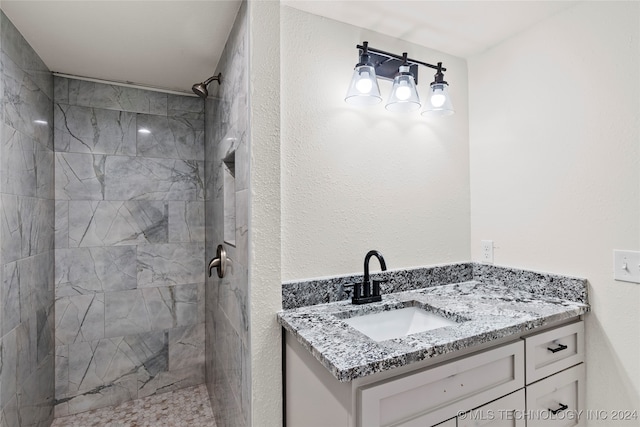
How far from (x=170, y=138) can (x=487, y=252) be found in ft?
7.43

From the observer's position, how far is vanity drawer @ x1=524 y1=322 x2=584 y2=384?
1.24 metres

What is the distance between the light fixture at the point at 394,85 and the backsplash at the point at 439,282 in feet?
2.73

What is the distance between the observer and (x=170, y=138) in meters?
2.34

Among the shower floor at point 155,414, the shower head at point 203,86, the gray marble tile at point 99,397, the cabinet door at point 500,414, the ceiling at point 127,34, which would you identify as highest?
the ceiling at point 127,34

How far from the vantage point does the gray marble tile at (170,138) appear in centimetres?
227

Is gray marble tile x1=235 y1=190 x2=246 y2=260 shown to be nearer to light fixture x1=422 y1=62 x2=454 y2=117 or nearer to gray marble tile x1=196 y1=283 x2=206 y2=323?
light fixture x1=422 y1=62 x2=454 y2=117

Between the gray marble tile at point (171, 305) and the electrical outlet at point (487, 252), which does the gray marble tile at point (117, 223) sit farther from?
the electrical outlet at point (487, 252)

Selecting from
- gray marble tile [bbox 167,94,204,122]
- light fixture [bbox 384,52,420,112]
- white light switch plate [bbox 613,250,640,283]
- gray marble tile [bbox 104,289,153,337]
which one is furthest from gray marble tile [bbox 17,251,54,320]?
white light switch plate [bbox 613,250,640,283]

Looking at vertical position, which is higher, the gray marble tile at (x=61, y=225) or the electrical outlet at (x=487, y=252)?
the gray marble tile at (x=61, y=225)

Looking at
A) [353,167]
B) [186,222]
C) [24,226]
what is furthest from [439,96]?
[24,226]

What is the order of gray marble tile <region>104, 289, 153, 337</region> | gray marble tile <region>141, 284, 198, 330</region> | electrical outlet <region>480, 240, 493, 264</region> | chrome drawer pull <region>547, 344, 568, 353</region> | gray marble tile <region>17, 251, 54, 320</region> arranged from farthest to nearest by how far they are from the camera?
gray marble tile <region>141, 284, 198, 330</region> → gray marble tile <region>104, 289, 153, 337</region> → electrical outlet <region>480, 240, 493, 264</region> → gray marble tile <region>17, 251, 54, 320</region> → chrome drawer pull <region>547, 344, 568, 353</region>

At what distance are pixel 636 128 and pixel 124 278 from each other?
290 cm

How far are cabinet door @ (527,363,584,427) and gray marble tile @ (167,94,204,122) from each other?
255 cm

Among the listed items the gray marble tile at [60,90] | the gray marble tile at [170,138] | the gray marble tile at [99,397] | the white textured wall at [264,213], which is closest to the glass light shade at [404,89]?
the white textured wall at [264,213]
